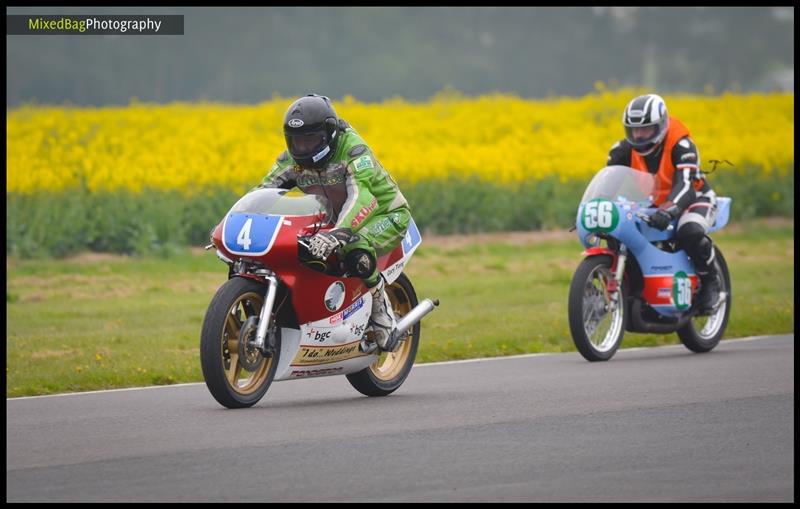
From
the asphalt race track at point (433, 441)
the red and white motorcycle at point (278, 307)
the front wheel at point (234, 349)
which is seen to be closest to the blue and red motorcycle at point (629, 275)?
Answer: the asphalt race track at point (433, 441)

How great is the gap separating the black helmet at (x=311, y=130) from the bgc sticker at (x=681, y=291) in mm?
4511

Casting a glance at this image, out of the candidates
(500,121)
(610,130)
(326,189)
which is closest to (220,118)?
(500,121)

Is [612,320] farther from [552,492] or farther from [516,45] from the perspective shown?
[516,45]

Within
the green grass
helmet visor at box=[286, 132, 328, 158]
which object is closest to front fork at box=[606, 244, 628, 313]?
the green grass

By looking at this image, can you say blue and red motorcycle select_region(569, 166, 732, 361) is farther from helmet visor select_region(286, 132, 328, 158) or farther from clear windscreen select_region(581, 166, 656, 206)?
helmet visor select_region(286, 132, 328, 158)

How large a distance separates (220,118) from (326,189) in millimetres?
22914

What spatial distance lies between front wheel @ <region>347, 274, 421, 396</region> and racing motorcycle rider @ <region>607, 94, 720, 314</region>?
303 cm

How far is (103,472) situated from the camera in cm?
824

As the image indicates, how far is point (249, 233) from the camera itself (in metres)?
10.5

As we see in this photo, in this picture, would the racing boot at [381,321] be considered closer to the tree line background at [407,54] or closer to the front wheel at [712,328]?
the front wheel at [712,328]

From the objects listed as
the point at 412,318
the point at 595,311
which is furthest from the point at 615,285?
the point at 412,318

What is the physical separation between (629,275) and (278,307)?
472 cm

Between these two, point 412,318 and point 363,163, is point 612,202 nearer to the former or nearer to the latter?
point 412,318

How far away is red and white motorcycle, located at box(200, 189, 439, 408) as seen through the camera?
10.4 m
